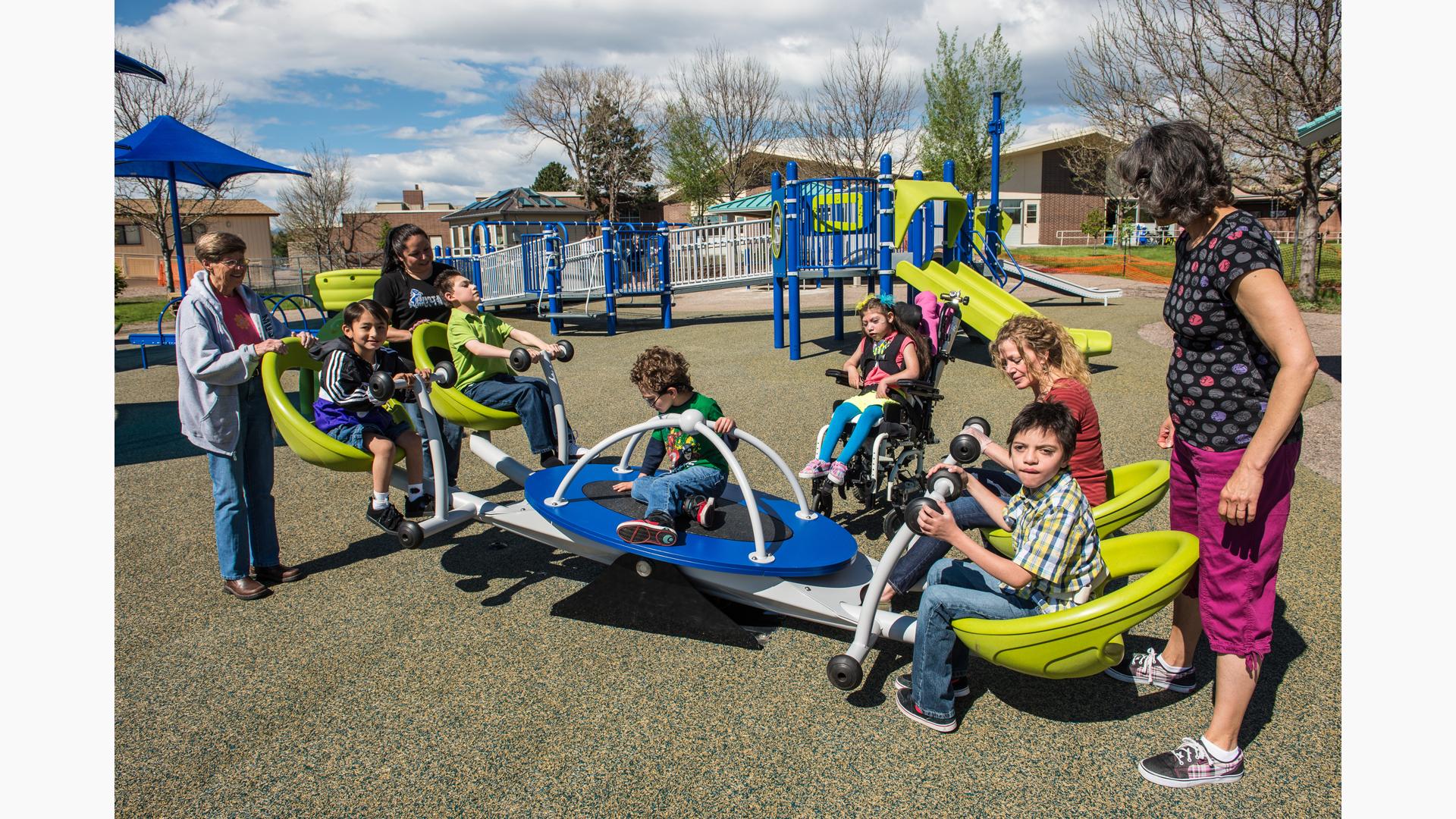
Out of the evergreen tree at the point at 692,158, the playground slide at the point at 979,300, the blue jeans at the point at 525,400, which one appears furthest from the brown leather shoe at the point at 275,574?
the evergreen tree at the point at 692,158

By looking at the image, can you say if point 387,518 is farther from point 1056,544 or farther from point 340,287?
point 340,287

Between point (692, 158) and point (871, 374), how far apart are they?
34516 millimetres

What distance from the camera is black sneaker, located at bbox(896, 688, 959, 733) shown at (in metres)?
Answer: 3.08

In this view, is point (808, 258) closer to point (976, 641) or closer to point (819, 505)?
point (819, 505)

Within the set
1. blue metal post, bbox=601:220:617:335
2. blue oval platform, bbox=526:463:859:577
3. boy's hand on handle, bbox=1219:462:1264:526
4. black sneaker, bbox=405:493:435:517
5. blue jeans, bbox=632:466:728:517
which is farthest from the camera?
blue metal post, bbox=601:220:617:335

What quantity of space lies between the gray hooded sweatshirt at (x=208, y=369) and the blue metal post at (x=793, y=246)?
27.5 feet

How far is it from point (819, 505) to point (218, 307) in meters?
3.45

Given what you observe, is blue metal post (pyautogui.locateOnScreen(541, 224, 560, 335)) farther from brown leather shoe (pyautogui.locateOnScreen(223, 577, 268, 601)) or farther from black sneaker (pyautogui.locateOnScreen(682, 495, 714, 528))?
black sneaker (pyautogui.locateOnScreen(682, 495, 714, 528))

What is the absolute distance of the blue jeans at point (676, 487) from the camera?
3.77 m

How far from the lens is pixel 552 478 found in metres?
4.50

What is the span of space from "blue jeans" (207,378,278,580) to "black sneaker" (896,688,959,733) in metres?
3.50

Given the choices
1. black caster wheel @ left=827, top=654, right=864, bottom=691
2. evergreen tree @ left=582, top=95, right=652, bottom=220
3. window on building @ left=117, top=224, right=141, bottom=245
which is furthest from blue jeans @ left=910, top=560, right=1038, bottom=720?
window on building @ left=117, top=224, right=141, bottom=245

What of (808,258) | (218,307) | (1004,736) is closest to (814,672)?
(1004,736)

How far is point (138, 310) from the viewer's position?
22703 millimetres
